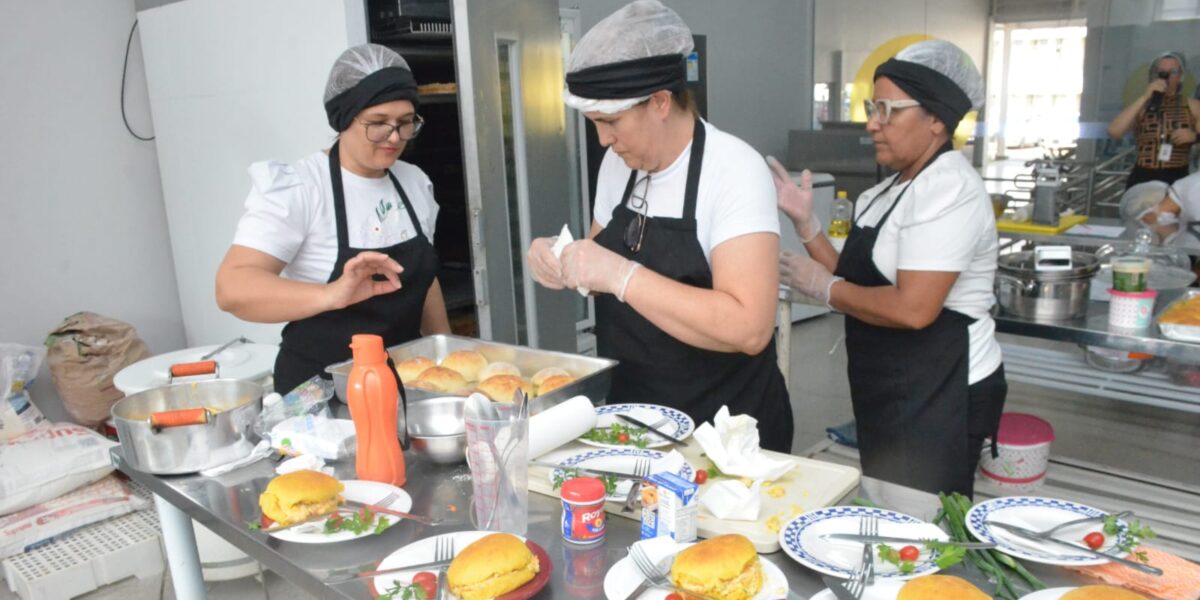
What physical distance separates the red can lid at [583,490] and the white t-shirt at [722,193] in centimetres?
70

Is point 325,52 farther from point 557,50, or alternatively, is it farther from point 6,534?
point 6,534

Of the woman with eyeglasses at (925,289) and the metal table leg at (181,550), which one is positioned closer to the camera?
the metal table leg at (181,550)

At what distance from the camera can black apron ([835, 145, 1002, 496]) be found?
250cm

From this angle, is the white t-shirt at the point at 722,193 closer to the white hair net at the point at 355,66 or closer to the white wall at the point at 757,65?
the white hair net at the point at 355,66

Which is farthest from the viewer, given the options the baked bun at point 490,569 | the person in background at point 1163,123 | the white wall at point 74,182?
the person in background at point 1163,123

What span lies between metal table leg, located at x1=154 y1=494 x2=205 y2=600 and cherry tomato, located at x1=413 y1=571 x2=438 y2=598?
2.93ft

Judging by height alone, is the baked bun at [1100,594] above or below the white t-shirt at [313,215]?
below

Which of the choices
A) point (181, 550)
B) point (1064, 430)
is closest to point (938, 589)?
point (181, 550)

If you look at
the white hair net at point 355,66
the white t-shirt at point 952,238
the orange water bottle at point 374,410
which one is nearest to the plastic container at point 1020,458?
the white t-shirt at point 952,238

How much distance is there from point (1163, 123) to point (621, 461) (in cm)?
545

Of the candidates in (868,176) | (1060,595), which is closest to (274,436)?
(1060,595)

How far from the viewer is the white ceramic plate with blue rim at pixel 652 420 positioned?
1.83 meters

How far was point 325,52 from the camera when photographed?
Answer: 325cm

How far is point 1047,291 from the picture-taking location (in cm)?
307
